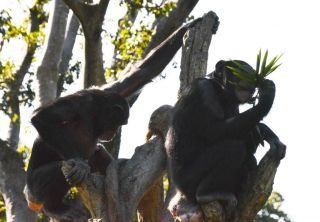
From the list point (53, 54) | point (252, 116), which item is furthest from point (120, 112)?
point (53, 54)

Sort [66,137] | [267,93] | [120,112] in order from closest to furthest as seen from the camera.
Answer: [267,93], [66,137], [120,112]

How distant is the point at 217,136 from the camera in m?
7.05

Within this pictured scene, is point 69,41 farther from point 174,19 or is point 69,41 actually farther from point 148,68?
point 148,68

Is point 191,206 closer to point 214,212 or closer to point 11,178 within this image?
point 214,212

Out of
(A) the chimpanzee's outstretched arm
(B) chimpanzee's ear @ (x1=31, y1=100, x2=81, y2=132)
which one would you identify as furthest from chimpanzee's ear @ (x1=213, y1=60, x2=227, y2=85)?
(B) chimpanzee's ear @ (x1=31, y1=100, x2=81, y2=132)

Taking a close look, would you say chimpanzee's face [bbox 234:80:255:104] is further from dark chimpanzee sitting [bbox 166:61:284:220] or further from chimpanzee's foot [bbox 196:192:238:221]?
chimpanzee's foot [bbox 196:192:238:221]

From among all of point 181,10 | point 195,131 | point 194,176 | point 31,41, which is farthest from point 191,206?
point 31,41

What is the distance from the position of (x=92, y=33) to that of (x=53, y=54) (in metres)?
2.33

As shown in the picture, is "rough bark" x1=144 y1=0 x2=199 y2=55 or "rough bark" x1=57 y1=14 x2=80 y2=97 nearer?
"rough bark" x1=144 y1=0 x2=199 y2=55

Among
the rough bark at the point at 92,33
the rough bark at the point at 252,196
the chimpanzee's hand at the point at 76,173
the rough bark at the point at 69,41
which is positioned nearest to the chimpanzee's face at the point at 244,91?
A: the rough bark at the point at 252,196

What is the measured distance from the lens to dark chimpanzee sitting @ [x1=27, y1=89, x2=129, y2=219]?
866cm

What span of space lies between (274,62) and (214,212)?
1465 mm

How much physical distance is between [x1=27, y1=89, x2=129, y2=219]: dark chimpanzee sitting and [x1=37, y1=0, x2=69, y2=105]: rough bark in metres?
5.07

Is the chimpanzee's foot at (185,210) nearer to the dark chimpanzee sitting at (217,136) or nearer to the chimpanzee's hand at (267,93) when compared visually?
the dark chimpanzee sitting at (217,136)
